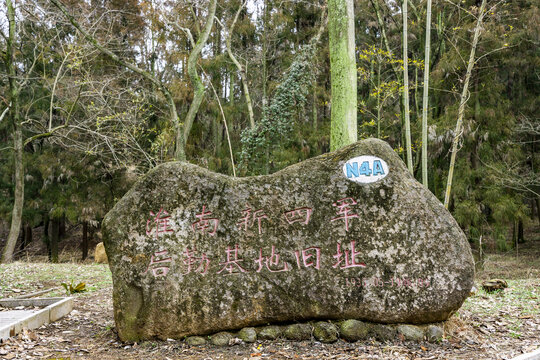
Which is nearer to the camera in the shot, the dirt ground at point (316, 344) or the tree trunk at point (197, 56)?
the dirt ground at point (316, 344)

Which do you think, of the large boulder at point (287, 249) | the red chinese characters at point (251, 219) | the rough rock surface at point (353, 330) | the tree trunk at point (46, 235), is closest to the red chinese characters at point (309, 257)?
the large boulder at point (287, 249)

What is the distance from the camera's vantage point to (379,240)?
398cm

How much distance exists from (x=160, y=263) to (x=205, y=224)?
1.91 ft

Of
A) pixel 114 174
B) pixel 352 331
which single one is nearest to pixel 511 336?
pixel 352 331

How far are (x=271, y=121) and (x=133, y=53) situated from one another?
5.72 meters

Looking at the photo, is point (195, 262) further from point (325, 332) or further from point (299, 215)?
point (325, 332)

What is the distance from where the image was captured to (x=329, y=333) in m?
3.90

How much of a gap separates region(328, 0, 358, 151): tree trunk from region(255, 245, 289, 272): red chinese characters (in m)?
2.57

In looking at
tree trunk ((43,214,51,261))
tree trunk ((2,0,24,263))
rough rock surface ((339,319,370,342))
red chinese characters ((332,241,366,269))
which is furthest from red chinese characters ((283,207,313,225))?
tree trunk ((43,214,51,261))

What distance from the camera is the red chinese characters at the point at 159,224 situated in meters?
4.17

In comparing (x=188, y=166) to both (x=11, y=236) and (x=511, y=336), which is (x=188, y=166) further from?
(x=11, y=236)

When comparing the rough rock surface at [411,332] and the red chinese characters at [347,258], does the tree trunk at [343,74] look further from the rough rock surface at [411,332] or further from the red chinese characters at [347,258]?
the rough rock surface at [411,332]

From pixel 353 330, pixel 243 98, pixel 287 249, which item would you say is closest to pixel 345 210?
pixel 287 249

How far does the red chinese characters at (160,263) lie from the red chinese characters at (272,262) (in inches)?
35.2
